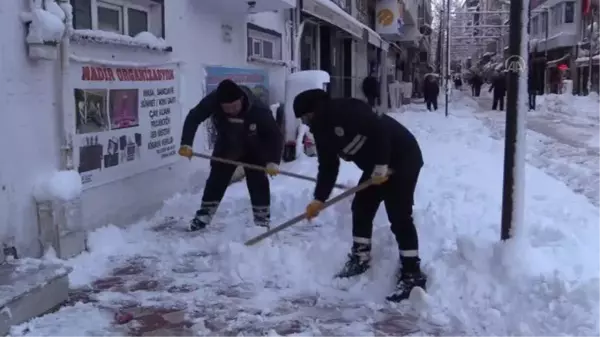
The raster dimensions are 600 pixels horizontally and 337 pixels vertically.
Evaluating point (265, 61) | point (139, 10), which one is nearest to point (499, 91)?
point (265, 61)

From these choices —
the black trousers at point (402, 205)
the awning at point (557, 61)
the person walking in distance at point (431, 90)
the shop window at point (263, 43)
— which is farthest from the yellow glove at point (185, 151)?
the awning at point (557, 61)

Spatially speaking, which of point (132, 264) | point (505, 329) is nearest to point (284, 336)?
point (505, 329)

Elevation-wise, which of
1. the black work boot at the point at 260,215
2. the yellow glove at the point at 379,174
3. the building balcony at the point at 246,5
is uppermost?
the building balcony at the point at 246,5

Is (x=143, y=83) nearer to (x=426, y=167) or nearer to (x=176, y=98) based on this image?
(x=176, y=98)

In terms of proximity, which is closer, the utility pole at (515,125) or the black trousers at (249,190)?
the utility pole at (515,125)

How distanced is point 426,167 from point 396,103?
19.1 metres

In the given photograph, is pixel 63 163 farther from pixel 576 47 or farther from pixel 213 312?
pixel 576 47

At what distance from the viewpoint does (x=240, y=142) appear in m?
6.72

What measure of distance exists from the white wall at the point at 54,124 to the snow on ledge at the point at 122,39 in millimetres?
66

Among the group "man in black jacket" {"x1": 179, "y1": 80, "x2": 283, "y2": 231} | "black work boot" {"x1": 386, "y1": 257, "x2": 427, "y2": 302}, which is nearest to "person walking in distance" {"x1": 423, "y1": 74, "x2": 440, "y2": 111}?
"man in black jacket" {"x1": 179, "y1": 80, "x2": 283, "y2": 231}

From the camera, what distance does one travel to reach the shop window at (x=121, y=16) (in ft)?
20.0

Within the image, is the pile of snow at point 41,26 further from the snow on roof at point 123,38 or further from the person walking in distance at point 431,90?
the person walking in distance at point 431,90

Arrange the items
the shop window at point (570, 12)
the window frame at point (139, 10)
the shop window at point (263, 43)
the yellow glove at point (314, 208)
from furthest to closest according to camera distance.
→ 1. the shop window at point (570, 12)
2. the shop window at point (263, 43)
3. the window frame at point (139, 10)
4. the yellow glove at point (314, 208)

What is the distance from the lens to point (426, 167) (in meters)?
10.3
